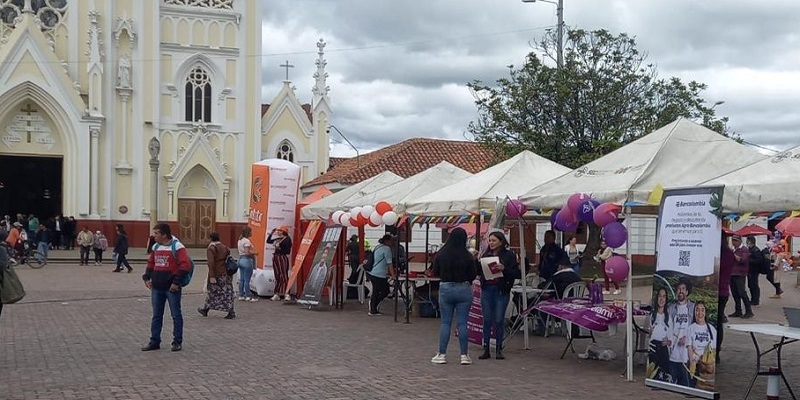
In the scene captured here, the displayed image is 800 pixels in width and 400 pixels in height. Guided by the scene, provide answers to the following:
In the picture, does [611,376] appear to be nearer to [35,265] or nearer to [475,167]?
[35,265]

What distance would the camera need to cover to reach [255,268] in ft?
69.1

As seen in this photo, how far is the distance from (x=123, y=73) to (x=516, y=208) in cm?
3289

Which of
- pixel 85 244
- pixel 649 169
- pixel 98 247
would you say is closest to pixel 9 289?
pixel 649 169

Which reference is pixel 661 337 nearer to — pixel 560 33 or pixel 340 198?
pixel 340 198

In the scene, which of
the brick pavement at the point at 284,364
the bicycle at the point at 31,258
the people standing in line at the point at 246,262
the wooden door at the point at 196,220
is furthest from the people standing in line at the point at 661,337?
the wooden door at the point at 196,220

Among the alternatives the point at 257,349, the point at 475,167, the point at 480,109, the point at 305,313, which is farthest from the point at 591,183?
the point at 475,167

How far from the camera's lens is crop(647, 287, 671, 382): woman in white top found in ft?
31.3

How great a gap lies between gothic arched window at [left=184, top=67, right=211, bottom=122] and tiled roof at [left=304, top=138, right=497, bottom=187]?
6410mm

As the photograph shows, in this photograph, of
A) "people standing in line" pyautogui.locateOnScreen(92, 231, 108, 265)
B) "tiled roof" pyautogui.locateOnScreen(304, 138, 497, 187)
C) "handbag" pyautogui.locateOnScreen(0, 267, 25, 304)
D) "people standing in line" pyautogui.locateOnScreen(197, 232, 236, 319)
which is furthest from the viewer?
"tiled roof" pyautogui.locateOnScreen(304, 138, 497, 187)

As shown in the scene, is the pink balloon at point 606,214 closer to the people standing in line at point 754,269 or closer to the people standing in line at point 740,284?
the people standing in line at point 740,284

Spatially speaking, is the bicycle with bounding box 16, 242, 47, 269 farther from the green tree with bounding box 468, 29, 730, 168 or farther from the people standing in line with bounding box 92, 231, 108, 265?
the green tree with bounding box 468, 29, 730, 168

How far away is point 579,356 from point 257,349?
176 inches

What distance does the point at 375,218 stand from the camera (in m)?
16.5

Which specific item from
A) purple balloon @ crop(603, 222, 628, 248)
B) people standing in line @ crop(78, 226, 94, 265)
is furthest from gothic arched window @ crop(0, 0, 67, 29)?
purple balloon @ crop(603, 222, 628, 248)
